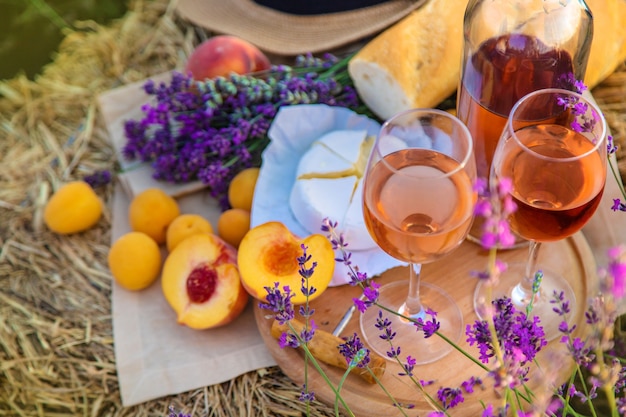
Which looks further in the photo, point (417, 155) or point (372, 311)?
point (372, 311)

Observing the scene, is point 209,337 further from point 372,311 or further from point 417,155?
point 417,155

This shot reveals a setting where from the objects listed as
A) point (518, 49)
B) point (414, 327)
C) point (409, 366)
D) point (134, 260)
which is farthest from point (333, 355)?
point (518, 49)

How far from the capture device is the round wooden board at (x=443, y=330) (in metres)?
1.28

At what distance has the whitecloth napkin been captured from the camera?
56.7 inches

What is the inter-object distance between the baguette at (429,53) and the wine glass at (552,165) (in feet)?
1.55

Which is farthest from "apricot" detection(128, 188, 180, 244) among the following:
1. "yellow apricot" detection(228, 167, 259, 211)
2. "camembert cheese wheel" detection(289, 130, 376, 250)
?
"camembert cheese wheel" detection(289, 130, 376, 250)

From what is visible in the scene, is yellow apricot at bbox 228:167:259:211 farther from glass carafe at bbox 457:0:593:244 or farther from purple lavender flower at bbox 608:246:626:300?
purple lavender flower at bbox 608:246:626:300

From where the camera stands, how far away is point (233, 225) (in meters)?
1.59

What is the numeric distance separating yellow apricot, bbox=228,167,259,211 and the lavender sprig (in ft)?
0.15

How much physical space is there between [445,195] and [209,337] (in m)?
0.69

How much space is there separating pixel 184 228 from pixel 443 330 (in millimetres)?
644

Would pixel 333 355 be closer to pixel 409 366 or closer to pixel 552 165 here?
pixel 409 366

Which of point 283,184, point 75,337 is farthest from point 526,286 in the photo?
point 75,337

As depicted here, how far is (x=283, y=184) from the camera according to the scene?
1657mm
